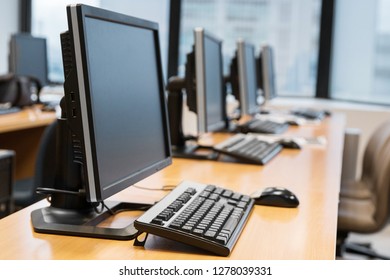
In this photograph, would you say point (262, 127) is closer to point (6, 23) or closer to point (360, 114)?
point (360, 114)

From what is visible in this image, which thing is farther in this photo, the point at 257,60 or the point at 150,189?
the point at 257,60

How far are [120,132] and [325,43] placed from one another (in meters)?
3.56

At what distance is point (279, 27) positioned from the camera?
455 cm

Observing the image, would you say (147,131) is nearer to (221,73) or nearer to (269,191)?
(269,191)

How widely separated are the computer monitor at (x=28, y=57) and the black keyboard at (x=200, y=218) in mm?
2427

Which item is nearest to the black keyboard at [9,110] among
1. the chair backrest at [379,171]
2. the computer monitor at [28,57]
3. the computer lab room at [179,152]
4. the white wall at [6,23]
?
the computer lab room at [179,152]

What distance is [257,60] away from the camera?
365cm

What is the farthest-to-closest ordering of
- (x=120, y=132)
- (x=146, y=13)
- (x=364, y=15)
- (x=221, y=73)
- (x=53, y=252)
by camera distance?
(x=146, y=13) < (x=364, y=15) < (x=221, y=73) < (x=120, y=132) < (x=53, y=252)

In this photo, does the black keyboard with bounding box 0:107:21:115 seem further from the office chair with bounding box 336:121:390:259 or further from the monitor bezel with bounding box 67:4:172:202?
the monitor bezel with bounding box 67:4:172:202

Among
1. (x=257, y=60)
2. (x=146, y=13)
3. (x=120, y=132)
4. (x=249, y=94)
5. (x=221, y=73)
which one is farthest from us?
(x=146, y=13)

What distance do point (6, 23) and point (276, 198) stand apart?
4.56m

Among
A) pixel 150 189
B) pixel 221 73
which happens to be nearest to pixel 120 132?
pixel 150 189

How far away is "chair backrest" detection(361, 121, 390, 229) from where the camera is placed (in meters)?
2.25

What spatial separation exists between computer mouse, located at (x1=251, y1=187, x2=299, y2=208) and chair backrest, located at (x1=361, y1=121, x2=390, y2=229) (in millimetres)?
1051
